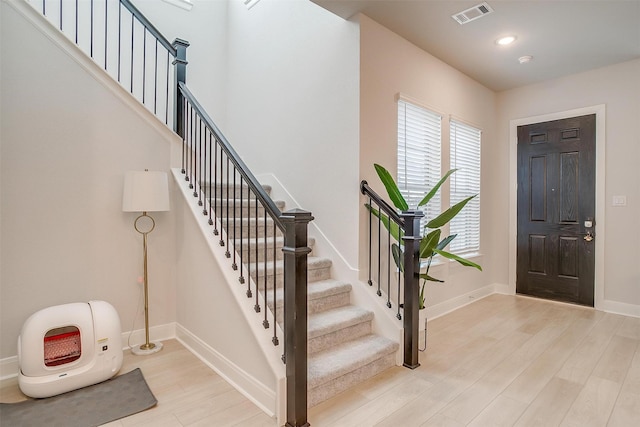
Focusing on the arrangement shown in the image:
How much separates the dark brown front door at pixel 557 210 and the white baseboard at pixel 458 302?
451 mm

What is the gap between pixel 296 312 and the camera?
1.87 m

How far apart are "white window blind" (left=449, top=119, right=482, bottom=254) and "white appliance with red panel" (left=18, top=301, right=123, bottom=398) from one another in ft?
11.5

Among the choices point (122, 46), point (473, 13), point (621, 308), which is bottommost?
point (621, 308)

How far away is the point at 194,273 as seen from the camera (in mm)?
2932

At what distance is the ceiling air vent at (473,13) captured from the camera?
2883mm

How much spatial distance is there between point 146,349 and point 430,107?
3624mm

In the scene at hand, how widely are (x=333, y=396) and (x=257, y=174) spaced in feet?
8.90

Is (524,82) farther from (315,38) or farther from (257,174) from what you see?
(257,174)

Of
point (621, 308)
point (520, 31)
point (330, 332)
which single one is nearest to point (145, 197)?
point (330, 332)

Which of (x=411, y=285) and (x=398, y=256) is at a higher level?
(x=398, y=256)

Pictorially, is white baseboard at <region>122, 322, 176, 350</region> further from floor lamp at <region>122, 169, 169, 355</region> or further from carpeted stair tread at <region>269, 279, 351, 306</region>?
carpeted stair tread at <region>269, 279, 351, 306</region>

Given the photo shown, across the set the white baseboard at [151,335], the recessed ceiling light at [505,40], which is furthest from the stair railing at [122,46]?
the recessed ceiling light at [505,40]

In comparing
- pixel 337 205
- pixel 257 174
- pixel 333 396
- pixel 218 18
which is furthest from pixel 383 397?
pixel 218 18

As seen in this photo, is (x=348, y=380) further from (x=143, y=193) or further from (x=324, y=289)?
(x=143, y=193)
